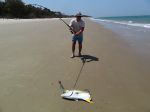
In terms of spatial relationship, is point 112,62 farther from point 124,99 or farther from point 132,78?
→ point 124,99

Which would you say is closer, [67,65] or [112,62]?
[67,65]

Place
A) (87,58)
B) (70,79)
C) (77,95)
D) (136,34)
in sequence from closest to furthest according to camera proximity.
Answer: (77,95) → (70,79) → (87,58) → (136,34)

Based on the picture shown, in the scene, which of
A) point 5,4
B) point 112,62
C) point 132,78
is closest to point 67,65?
point 112,62

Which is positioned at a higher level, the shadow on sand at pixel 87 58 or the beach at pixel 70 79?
the beach at pixel 70 79

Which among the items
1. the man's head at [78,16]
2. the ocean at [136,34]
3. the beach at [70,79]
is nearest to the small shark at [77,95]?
the beach at [70,79]

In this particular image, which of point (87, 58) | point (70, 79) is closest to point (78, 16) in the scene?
point (87, 58)

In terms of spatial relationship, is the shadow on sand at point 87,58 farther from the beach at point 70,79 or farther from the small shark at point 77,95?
the small shark at point 77,95

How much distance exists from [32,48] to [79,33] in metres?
2.60

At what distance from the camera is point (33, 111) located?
5.03 meters

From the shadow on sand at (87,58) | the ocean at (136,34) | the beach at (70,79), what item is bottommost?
the ocean at (136,34)

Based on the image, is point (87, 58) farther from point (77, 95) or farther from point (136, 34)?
point (136, 34)

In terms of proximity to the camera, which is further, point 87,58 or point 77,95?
point 87,58

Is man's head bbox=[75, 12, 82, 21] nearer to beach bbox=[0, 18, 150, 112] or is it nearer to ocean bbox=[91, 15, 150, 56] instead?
beach bbox=[0, 18, 150, 112]

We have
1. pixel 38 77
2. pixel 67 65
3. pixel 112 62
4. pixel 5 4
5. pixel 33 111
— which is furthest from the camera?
pixel 5 4
